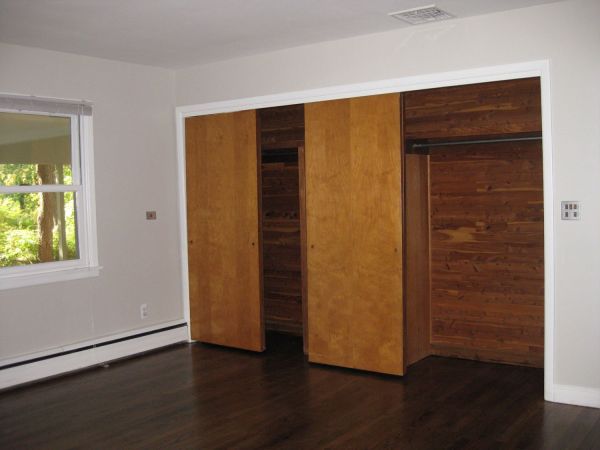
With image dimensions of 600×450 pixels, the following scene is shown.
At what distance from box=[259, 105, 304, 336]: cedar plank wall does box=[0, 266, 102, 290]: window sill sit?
5.48ft

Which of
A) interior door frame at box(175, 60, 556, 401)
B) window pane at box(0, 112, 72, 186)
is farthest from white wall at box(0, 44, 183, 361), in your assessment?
interior door frame at box(175, 60, 556, 401)

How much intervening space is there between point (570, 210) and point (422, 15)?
154 centimetres

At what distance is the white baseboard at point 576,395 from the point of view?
157 inches

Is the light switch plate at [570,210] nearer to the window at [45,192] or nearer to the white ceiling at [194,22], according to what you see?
the white ceiling at [194,22]

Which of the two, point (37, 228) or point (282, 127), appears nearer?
point (37, 228)

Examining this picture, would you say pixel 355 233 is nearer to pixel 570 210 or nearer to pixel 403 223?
pixel 403 223

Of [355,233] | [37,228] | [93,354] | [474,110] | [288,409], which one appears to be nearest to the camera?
[288,409]

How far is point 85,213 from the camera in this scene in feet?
17.4

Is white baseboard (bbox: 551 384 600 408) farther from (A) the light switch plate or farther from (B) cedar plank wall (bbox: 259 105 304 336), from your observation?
(B) cedar plank wall (bbox: 259 105 304 336)

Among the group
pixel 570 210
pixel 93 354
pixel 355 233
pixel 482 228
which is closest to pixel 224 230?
pixel 355 233

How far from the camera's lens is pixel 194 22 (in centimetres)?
428

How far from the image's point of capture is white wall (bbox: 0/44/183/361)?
4855mm

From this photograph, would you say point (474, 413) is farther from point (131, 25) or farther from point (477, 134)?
point (131, 25)

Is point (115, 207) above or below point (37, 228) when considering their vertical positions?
above
